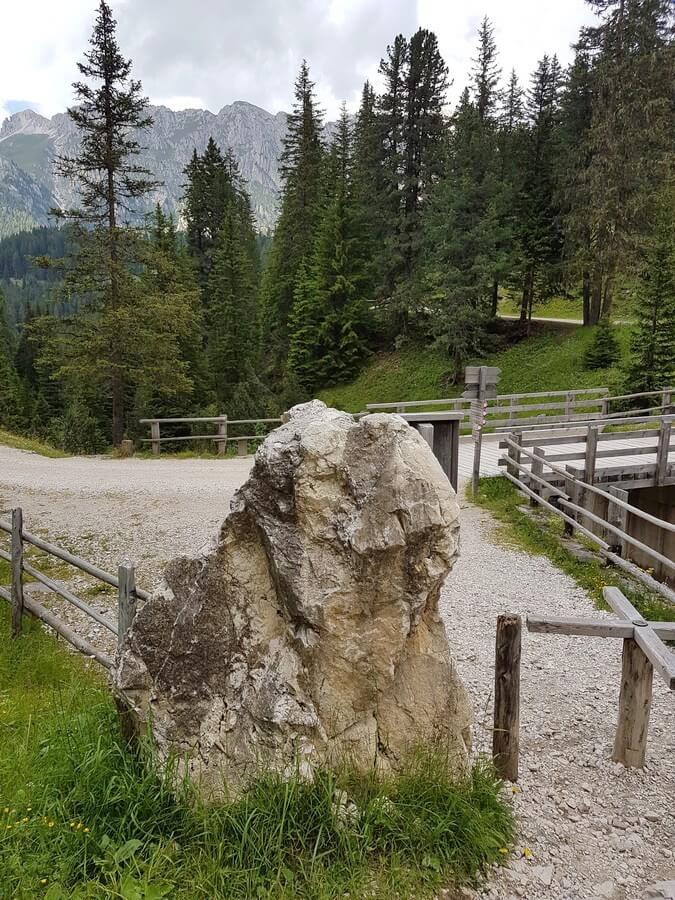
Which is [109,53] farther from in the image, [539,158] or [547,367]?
[539,158]

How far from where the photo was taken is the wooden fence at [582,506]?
26.1 feet

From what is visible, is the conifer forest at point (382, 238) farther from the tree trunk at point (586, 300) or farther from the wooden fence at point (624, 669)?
the wooden fence at point (624, 669)

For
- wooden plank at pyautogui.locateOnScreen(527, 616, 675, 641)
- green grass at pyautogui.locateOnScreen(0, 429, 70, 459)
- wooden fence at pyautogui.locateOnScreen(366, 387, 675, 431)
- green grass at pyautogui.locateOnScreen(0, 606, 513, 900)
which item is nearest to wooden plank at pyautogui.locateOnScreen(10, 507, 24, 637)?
green grass at pyautogui.locateOnScreen(0, 606, 513, 900)

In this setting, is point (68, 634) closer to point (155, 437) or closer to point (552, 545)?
point (552, 545)

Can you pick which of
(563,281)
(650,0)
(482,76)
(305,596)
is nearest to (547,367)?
(563,281)

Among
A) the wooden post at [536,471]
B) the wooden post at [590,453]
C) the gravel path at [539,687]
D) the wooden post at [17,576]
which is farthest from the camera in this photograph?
the wooden post at [536,471]

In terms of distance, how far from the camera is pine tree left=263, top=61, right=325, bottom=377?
37719 mm

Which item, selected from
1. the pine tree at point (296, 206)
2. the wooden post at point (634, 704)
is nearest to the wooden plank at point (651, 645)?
the wooden post at point (634, 704)

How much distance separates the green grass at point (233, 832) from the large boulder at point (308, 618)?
0.51 ft

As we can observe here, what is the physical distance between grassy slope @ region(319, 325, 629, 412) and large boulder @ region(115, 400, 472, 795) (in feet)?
75.4

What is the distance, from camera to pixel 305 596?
2908 mm

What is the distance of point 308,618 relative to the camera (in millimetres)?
2922

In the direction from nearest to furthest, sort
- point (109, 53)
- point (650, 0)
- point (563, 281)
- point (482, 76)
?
point (109, 53), point (650, 0), point (563, 281), point (482, 76)

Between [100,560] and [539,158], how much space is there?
33.6m
